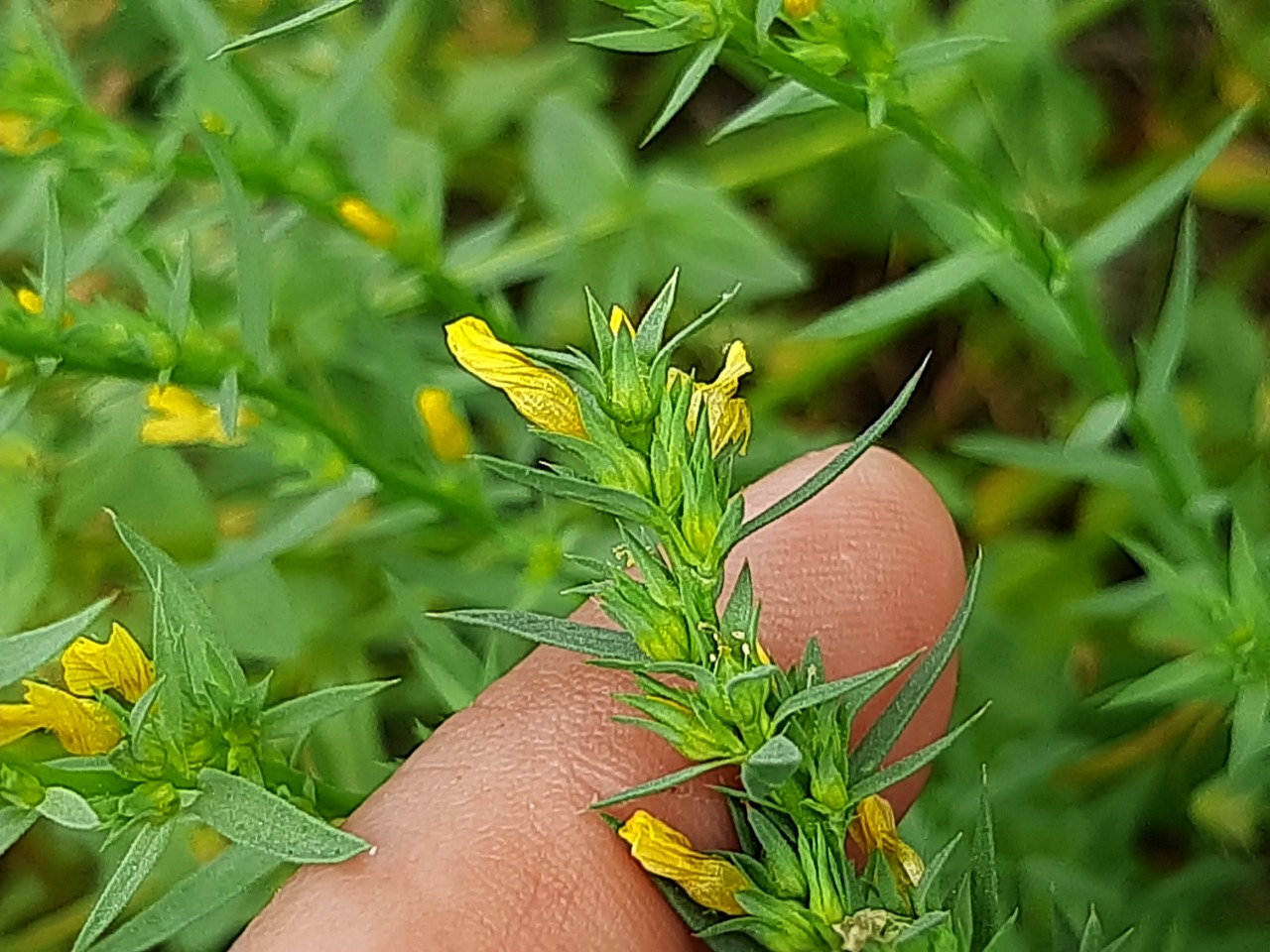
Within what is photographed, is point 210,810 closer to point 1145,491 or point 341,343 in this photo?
point 341,343

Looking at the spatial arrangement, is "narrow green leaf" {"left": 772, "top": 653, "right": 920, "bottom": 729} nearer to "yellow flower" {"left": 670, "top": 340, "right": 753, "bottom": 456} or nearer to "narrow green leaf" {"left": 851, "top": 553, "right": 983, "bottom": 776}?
"narrow green leaf" {"left": 851, "top": 553, "right": 983, "bottom": 776}

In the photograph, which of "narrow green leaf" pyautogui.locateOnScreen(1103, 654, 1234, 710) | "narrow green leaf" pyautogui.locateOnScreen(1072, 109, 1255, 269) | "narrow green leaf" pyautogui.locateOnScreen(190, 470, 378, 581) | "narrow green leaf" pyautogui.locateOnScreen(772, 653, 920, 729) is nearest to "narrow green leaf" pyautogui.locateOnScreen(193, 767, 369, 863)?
"narrow green leaf" pyautogui.locateOnScreen(772, 653, 920, 729)

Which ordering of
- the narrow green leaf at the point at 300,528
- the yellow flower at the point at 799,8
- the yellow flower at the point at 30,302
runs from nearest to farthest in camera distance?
the yellow flower at the point at 799,8 < the yellow flower at the point at 30,302 < the narrow green leaf at the point at 300,528

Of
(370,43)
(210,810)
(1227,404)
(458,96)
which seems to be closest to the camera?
(210,810)

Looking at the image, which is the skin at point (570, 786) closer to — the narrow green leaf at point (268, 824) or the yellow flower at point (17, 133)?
the narrow green leaf at point (268, 824)

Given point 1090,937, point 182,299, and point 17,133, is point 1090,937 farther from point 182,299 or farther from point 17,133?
point 17,133

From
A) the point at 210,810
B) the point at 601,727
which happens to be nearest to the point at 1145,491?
the point at 601,727

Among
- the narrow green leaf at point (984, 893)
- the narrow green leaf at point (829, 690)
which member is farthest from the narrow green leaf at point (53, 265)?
the narrow green leaf at point (984, 893)
